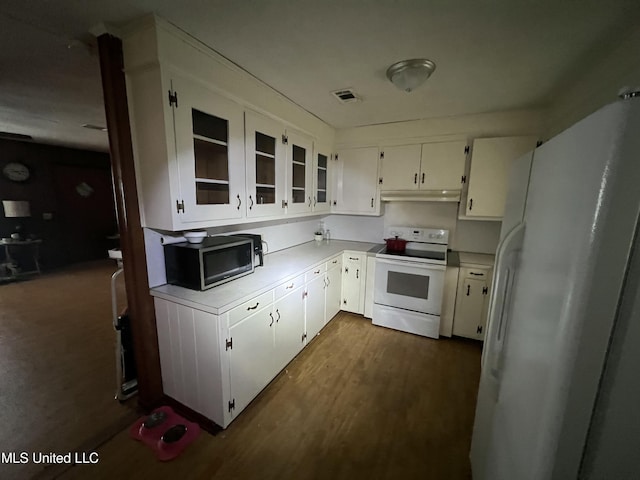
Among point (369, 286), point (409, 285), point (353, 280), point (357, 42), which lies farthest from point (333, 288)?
point (357, 42)

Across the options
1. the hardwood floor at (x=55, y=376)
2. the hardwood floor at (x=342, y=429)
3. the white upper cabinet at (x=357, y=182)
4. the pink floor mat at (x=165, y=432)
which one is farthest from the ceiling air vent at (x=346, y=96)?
the hardwood floor at (x=55, y=376)

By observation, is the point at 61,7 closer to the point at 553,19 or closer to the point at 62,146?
the point at 553,19

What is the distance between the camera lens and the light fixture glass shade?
14.8ft

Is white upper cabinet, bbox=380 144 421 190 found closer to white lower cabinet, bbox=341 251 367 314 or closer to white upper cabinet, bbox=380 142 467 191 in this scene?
white upper cabinet, bbox=380 142 467 191

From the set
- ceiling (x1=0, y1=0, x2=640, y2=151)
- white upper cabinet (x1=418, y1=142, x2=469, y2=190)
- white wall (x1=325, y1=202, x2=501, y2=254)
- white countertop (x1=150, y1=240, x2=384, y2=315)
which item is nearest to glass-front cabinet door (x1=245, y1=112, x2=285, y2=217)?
ceiling (x1=0, y1=0, x2=640, y2=151)

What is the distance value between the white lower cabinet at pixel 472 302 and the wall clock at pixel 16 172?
24.6 feet

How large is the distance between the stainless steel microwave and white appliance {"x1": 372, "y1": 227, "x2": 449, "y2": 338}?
1.71 m

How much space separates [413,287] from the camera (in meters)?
2.84

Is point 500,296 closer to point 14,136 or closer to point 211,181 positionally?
point 211,181

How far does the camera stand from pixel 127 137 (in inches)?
60.8

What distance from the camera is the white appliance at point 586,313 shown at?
20.1 inches

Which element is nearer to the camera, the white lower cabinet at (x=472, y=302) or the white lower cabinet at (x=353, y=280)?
the white lower cabinet at (x=472, y=302)

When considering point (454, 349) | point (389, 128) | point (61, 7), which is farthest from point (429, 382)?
point (61, 7)

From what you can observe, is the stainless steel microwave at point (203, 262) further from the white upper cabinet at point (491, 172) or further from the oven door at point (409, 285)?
the white upper cabinet at point (491, 172)
